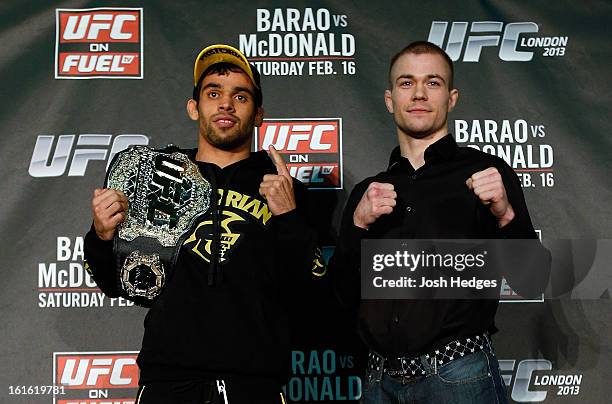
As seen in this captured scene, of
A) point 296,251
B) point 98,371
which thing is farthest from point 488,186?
point 98,371

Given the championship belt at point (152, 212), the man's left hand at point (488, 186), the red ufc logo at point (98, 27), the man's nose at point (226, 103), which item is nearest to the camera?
the man's left hand at point (488, 186)

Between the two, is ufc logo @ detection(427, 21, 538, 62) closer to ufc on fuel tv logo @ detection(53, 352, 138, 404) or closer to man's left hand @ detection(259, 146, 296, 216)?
man's left hand @ detection(259, 146, 296, 216)

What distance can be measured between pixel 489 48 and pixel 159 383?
1453 millimetres

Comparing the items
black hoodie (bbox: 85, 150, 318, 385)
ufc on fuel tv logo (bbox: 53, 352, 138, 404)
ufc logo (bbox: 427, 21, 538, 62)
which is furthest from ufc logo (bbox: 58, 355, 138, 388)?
ufc logo (bbox: 427, 21, 538, 62)

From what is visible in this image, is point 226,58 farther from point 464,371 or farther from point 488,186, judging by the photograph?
point 464,371

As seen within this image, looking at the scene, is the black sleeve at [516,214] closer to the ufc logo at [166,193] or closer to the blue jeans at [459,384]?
the blue jeans at [459,384]

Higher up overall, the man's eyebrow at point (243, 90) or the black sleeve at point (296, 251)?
the man's eyebrow at point (243, 90)

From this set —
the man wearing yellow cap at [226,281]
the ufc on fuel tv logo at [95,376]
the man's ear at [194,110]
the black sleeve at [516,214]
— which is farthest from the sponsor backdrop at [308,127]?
the black sleeve at [516,214]

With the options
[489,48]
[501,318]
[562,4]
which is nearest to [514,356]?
[501,318]

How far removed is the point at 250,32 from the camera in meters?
2.46

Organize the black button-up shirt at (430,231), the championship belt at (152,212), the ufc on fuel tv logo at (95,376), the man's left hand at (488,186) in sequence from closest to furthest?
the man's left hand at (488,186)
the black button-up shirt at (430,231)
the championship belt at (152,212)
the ufc on fuel tv logo at (95,376)

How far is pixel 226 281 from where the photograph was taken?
1816 millimetres

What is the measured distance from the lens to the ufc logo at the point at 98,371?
235 cm

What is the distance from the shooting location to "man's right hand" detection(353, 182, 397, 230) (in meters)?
1.66
